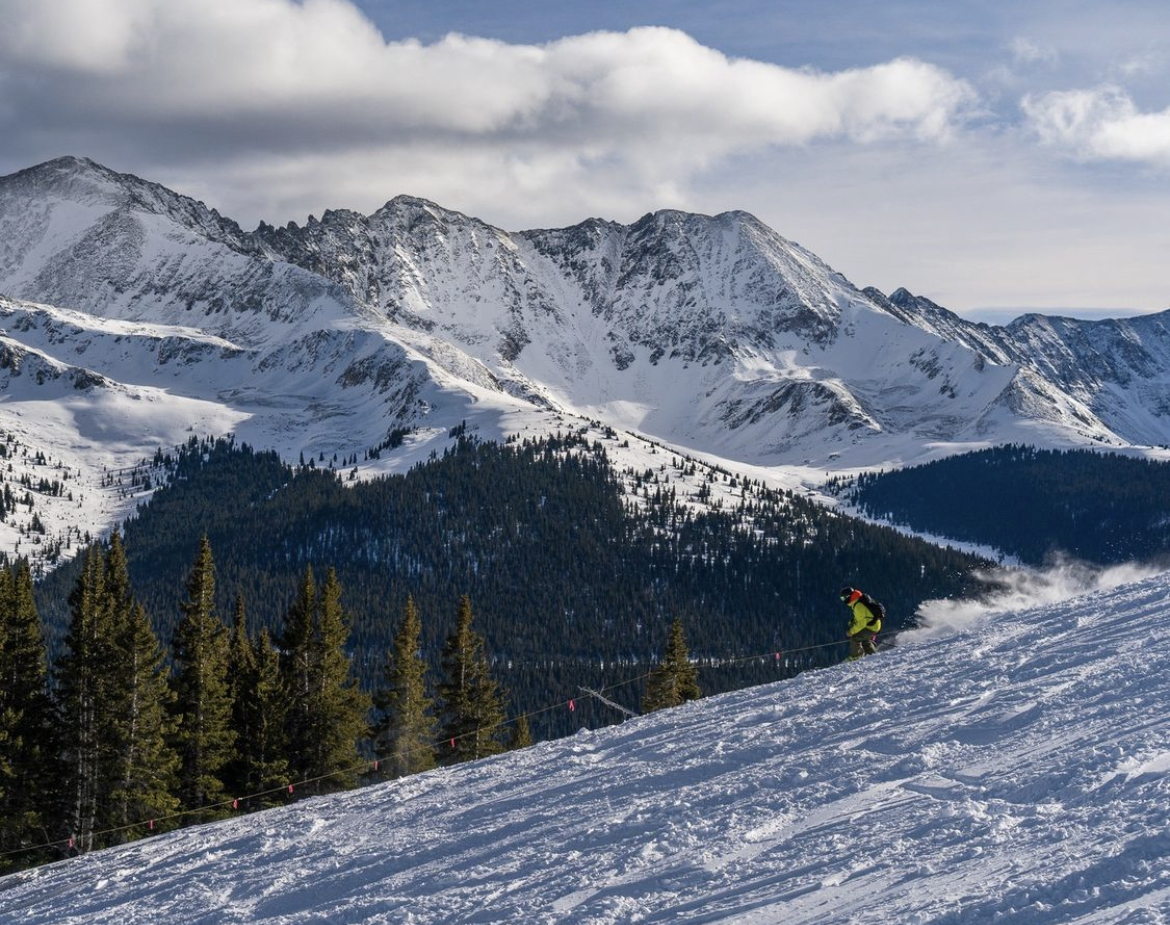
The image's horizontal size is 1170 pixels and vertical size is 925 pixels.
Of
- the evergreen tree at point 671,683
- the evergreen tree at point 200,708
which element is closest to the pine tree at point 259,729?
the evergreen tree at point 200,708

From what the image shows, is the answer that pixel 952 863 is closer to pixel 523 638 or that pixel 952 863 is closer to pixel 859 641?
pixel 859 641

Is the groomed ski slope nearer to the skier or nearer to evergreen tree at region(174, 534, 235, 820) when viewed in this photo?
the skier

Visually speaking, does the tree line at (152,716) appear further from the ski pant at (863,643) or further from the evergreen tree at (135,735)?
the ski pant at (863,643)

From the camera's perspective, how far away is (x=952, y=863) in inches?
594

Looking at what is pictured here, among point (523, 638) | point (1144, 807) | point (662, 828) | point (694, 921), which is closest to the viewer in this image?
point (694, 921)

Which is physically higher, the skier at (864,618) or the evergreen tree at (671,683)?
the skier at (864,618)

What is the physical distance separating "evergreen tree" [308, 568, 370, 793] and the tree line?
46 millimetres

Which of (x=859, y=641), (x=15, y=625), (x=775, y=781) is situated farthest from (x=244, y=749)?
(x=775, y=781)

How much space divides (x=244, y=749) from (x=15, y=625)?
31.4 ft

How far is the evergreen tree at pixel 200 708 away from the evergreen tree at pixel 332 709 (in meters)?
3.44

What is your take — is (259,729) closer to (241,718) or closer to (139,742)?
(241,718)

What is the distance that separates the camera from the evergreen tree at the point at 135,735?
38.2 m

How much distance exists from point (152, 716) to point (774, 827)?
2725 cm

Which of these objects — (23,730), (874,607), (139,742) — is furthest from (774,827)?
(23,730)
